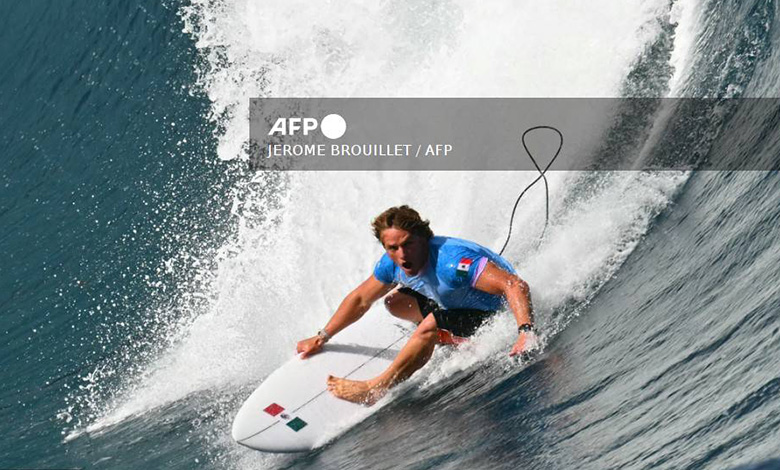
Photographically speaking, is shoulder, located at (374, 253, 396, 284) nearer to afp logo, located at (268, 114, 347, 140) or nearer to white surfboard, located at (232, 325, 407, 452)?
white surfboard, located at (232, 325, 407, 452)

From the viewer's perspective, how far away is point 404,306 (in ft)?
19.4

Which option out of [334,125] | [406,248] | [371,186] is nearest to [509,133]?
[371,186]

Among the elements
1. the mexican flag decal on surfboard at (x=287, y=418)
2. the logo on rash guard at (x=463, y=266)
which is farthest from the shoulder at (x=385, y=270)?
the mexican flag decal on surfboard at (x=287, y=418)

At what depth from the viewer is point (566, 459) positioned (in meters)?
4.01

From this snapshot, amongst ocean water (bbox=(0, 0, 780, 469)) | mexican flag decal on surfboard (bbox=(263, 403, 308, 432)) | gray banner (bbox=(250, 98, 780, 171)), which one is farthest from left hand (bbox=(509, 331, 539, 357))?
gray banner (bbox=(250, 98, 780, 171))

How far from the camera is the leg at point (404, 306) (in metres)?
5.86

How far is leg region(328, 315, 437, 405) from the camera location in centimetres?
543

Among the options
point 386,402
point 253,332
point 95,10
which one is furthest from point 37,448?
point 95,10

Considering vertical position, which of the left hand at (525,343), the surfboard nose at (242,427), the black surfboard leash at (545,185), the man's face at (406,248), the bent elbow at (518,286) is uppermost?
the black surfboard leash at (545,185)

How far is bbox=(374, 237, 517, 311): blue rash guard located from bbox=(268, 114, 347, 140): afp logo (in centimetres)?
438

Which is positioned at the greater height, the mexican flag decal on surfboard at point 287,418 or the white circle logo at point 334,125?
the white circle logo at point 334,125

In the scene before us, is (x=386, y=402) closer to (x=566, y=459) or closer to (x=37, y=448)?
(x=566, y=459)

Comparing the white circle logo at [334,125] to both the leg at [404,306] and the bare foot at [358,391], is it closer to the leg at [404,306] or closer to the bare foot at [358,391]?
the leg at [404,306]

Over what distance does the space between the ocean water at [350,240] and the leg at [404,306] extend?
29cm
